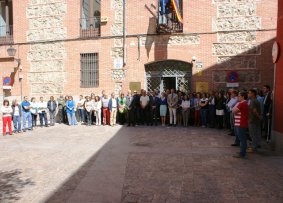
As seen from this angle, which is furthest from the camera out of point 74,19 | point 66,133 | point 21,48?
point 21,48

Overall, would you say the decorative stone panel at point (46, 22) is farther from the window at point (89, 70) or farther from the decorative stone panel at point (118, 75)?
the decorative stone panel at point (118, 75)

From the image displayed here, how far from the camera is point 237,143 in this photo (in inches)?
340

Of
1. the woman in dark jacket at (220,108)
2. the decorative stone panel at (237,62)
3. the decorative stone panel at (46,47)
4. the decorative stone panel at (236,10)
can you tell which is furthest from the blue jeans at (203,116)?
the decorative stone panel at (46,47)

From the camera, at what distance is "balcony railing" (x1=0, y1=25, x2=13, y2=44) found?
17078 mm

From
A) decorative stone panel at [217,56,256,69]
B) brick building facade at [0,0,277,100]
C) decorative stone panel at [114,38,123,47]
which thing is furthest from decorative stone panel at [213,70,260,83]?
decorative stone panel at [114,38,123,47]

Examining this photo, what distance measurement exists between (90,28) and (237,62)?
795 cm

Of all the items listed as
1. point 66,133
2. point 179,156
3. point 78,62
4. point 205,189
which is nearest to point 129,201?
point 205,189

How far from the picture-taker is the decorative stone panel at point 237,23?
13281 mm

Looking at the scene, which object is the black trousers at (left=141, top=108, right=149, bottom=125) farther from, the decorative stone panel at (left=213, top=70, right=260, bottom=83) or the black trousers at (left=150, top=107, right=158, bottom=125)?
the decorative stone panel at (left=213, top=70, right=260, bottom=83)

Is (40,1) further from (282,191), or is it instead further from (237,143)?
(282,191)

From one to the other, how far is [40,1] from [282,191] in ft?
50.8

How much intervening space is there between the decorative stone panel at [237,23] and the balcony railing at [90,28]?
6218 mm

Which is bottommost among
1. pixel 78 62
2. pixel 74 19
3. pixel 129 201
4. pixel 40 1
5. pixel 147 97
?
pixel 129 201

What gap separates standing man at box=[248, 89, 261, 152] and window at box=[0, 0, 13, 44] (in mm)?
14632
